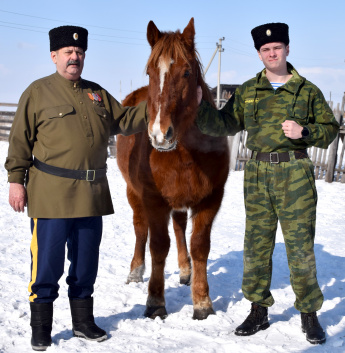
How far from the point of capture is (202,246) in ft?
12.3

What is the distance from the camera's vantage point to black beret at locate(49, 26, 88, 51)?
297cm

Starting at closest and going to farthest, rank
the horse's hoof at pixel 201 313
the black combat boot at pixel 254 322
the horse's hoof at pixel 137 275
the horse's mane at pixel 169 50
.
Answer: the horse's mane at pixel 169 50
the black combat boot at pixel 254 322
the horse's hoof at pixel 201 313
the horse's hoof at pixel 137 275

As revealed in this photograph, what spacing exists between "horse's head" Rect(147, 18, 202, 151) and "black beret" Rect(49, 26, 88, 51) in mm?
527

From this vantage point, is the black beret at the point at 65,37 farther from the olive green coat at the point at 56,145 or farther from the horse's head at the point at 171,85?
the horse's head at the point at 171,85

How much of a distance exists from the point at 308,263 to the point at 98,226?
5.25 ft

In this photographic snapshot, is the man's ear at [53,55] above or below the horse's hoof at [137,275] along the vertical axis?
above

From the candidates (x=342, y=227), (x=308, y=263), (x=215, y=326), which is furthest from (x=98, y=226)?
(x=342, y=227)

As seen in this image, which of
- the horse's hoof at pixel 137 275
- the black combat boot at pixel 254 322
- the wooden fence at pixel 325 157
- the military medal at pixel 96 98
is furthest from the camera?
the wooden fence at pixel 325 157

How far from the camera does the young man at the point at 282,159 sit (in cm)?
304

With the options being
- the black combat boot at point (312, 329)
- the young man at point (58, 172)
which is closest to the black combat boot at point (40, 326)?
the young man at point (58, 172)

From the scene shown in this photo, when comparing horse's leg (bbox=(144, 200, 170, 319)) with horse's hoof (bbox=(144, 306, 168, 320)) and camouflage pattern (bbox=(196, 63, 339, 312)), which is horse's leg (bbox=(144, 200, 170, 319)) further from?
camouflage pattern (bbox=(196, 63, 339, 312))

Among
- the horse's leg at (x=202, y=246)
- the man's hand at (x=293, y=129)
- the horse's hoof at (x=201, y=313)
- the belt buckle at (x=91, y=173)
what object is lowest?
the horse's hoof at (x=201, y=313)

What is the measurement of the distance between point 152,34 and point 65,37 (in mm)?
660

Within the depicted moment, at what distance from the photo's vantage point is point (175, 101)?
2939 mm
